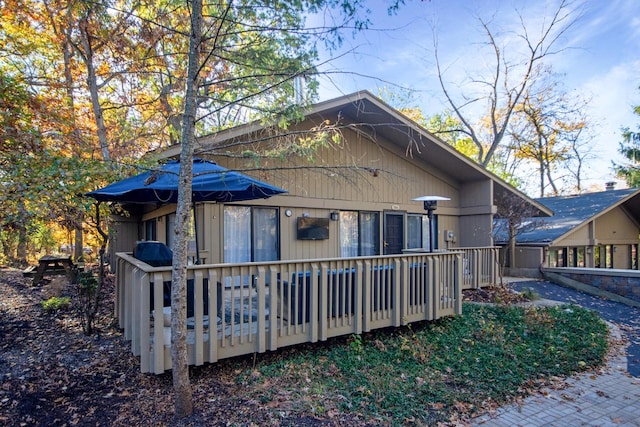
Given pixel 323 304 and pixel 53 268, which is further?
pixel 53 268

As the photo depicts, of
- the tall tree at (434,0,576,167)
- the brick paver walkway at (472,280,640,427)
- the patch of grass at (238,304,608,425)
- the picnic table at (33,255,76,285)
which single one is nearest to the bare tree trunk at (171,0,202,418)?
the patch of grass at (238,304,608,425)

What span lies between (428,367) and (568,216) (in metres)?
13.3

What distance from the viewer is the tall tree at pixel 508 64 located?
56.7 ft

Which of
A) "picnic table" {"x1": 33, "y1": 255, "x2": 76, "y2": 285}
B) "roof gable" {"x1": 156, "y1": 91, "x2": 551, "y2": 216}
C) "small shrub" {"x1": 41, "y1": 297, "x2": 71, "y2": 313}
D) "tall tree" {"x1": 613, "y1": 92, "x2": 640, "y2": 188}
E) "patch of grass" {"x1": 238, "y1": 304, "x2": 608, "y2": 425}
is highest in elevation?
"tall tree" {"x1": 613, "y1": 92, "x2": 640, "y2": 188}

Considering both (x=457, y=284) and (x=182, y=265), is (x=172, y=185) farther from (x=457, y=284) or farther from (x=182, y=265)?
(x=457, y=284)

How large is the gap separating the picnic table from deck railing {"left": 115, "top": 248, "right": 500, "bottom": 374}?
17.2 feet

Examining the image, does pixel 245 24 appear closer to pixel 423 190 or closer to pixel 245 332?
pixel 245 332

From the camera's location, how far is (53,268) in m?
10.4

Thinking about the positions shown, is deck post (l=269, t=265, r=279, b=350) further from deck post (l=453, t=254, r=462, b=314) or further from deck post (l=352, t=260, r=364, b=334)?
deck post (l=453, t=254, r=462, b=314)

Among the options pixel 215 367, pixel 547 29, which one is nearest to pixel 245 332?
pixel 215 367

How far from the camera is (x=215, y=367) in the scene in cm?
422

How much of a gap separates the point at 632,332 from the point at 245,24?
27.0 ft

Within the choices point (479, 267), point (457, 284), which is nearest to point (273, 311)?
point (457, 284)

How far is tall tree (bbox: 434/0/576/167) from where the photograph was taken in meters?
17.3
